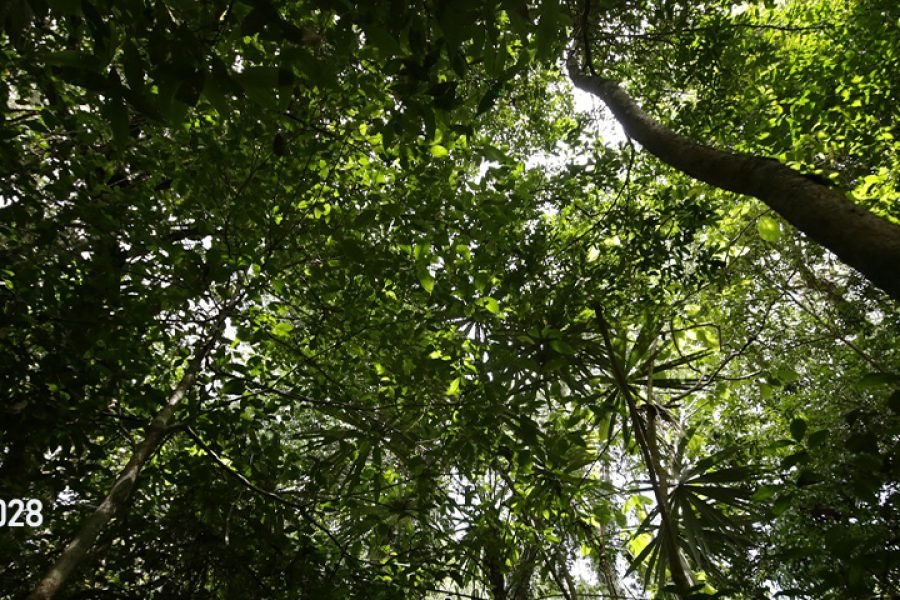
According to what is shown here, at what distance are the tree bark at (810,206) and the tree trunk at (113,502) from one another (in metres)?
3.03

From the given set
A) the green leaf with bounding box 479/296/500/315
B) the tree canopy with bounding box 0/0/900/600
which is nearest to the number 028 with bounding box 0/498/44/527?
the tree canopy with bounding box 0/0/900/600

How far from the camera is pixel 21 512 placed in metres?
2.46

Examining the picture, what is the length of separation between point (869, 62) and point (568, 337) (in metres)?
4.49

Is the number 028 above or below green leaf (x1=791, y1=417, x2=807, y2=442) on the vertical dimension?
above

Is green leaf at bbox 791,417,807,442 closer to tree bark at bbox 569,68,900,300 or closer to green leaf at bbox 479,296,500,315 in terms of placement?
tree bark at bbox 569,68,900,300

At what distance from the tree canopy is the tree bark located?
1cm

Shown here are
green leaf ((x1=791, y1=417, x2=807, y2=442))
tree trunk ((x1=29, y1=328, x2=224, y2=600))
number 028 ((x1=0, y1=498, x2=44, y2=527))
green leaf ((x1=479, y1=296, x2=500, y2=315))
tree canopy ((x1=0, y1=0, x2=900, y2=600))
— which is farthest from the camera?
green leaf ((x1=479, y1=296, x2=500, y2=315))

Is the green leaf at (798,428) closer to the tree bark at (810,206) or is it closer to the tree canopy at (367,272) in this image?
the tree canopy at (367,272)

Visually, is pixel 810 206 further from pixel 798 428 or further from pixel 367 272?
pixel 367 272

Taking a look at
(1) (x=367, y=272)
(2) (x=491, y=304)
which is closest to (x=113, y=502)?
(1) (x=367, y=272)

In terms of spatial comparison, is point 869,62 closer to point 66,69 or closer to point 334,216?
point 334,216

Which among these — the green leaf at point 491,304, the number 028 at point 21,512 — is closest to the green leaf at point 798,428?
the green leaf at point 491,304

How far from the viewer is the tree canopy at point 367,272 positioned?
5.57 feet

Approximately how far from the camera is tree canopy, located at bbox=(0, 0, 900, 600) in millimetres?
1697
